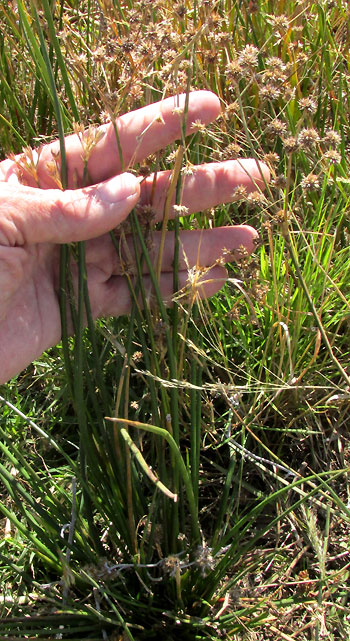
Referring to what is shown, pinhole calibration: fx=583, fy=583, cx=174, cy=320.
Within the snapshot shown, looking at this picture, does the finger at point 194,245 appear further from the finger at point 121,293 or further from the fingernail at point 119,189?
the fingernail at point 119,189

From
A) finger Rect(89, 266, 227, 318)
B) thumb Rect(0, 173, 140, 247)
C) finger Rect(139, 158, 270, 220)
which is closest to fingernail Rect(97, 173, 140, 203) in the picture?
thumb Rect(0, 173, 140, 247)

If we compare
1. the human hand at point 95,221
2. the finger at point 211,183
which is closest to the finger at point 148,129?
the human hand at point 95,221

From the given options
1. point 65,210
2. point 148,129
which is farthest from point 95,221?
point 148,129

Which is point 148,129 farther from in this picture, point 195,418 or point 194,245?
point 195,418

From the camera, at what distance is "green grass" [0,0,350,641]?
1216mm

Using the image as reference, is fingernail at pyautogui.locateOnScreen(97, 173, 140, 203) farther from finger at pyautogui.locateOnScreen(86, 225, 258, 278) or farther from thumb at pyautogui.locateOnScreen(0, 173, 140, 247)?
finger at pyautogui.locateOnScreen(86, 225, 258, 278)

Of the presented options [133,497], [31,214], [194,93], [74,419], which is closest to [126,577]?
[133,497]

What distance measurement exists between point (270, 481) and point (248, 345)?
39cm

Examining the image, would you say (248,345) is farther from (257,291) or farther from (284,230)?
(284,230)

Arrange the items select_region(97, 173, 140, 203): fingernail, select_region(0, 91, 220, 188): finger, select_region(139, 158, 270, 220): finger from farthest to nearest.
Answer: select_region(139, 158, 270, 220): finger, select_region(0, 91, 220, 188): finger, select_region(97, 173, 140, 203): fingernail

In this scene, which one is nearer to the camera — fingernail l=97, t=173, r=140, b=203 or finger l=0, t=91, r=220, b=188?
fingernail l=97, t=173, r=140, b=203

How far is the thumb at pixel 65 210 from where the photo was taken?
1206mm

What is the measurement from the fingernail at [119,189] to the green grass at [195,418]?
0.08 meters

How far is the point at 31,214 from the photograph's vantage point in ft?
4.25
